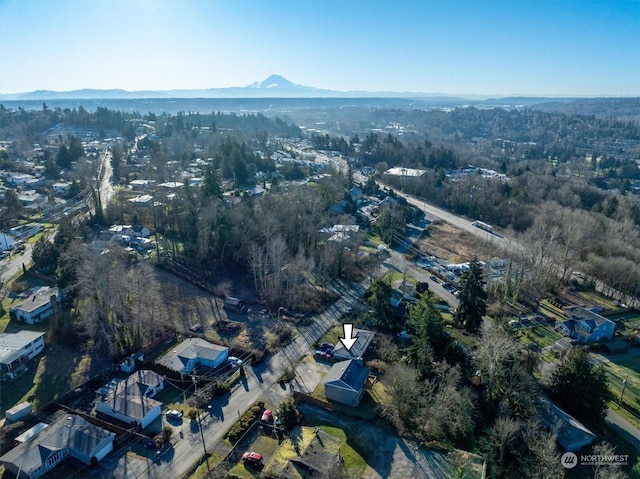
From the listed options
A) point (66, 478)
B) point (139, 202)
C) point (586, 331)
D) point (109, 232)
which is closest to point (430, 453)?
point (66, 478)

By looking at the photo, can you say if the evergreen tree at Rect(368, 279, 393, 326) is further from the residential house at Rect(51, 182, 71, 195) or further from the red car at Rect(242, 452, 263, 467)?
the residential house at Rect(51, 182, 71, 195)

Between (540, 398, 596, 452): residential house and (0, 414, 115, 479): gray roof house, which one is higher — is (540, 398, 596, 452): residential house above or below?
below

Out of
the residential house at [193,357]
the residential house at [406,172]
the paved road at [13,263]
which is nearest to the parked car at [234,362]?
the residential house at [193,357]

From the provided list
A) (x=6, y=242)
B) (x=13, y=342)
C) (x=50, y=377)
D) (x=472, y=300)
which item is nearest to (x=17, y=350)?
(x=13, y=342)

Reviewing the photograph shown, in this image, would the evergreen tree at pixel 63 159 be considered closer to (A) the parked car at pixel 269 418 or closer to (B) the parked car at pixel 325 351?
(B) the parked car at pixel 325 351

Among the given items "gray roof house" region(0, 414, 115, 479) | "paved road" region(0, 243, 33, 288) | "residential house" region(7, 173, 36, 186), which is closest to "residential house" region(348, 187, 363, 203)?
"paved road" region(0, 243, 33, 288)

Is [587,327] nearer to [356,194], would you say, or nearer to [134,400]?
[134,400]
